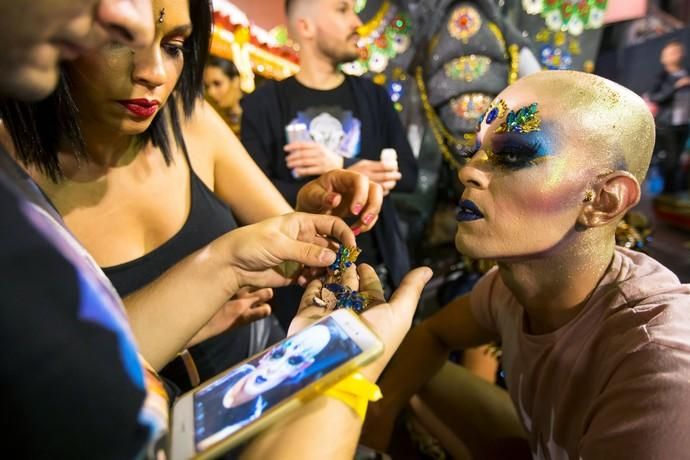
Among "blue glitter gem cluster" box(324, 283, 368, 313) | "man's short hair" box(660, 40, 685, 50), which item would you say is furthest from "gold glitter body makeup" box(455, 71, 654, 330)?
"man's short hair" box(660, 40, 685, 50)

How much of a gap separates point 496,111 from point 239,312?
0.55 metres

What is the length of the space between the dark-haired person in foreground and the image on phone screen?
0.09 meters

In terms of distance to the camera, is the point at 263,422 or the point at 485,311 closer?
the point at 263,422

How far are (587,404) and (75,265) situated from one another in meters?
0.70

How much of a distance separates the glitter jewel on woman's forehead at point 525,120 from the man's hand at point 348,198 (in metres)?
0.24

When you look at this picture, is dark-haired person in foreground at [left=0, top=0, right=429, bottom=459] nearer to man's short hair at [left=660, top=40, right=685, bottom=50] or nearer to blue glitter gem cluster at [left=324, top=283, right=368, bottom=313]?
blue glitter gem cluster at [left=324, top=283, right=368, bottom=313]

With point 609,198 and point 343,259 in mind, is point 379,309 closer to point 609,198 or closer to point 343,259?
point 343,259

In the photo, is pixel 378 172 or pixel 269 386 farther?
pixel 378 172

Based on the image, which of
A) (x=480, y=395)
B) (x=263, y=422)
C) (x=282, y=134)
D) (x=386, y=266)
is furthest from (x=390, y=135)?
(x=263, y=422)

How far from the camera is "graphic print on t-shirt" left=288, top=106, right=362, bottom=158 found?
41.6 inches

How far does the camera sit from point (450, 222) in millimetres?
2031

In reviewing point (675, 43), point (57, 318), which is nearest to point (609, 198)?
point (57, 318)

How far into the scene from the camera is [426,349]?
1.14m

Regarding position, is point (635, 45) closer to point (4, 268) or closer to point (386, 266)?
point (386, 266)
